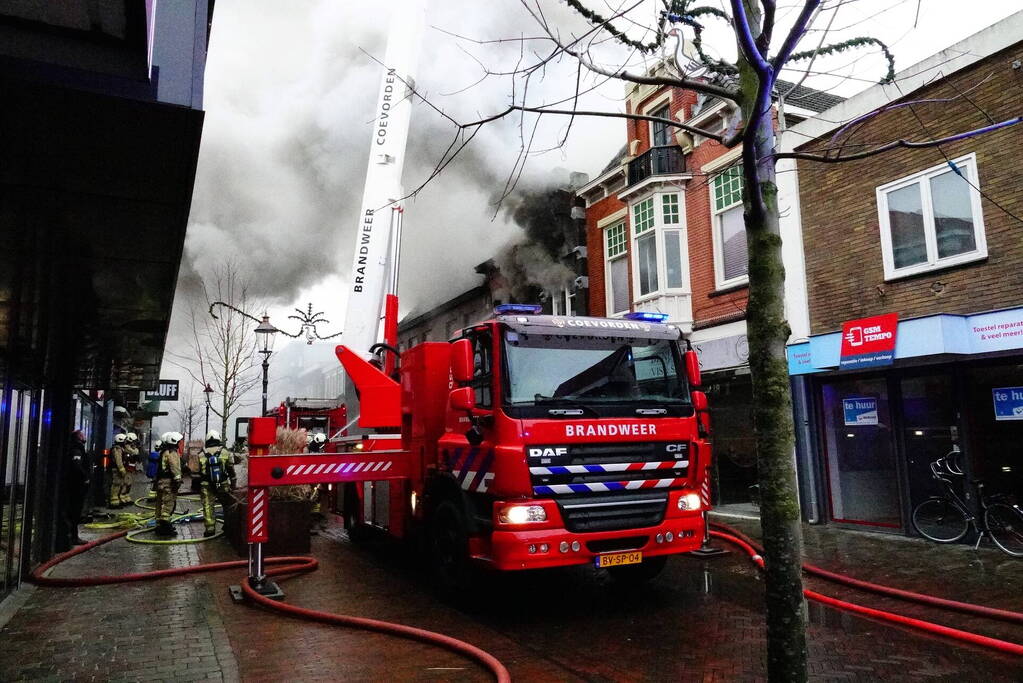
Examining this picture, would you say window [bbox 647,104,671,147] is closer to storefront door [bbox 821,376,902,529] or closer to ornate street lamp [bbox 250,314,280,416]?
storefront door [bbox 821,376,902,529]

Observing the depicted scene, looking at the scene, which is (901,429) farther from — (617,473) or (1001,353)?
(617,473)

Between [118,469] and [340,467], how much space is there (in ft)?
36.6

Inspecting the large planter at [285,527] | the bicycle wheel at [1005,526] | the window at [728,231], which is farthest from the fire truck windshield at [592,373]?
the window at [728,231]

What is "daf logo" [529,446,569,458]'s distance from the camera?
5934 mm

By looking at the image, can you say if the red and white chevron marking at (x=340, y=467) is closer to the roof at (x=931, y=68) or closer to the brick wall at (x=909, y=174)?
the roof at (x=931, y=68)

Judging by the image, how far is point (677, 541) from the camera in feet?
20.9

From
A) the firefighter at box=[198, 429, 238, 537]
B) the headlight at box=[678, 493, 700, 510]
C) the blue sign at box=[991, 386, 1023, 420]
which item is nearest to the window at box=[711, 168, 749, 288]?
the blue sign at box=[991, 386, 1023, 420]

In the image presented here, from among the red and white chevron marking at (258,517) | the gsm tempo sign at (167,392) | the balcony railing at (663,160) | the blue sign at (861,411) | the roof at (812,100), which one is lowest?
the red and white chevron marking at (258,517)

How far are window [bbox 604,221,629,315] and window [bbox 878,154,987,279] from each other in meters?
6.55

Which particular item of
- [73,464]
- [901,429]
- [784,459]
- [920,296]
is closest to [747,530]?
[901,429]

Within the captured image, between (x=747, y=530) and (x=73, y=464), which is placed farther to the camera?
(x=747, y=530)

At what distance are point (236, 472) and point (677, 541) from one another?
9703mm

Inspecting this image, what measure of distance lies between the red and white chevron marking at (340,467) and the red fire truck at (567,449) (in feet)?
2.46

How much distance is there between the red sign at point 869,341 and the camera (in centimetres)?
970
